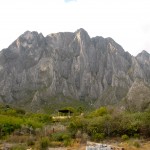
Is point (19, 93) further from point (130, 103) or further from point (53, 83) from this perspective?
point (130, 103)

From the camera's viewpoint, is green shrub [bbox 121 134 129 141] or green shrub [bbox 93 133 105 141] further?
green shrub [bbox 93 133 105 141]

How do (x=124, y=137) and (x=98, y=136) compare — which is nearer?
(x=124, y=137)

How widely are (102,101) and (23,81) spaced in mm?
48525

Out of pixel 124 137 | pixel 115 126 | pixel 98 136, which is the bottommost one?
pixel 124 137

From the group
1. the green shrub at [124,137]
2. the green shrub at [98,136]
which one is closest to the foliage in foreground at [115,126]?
the green shrub at [98,136]

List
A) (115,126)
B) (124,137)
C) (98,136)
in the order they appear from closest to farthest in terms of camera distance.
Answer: (124,137)
(98,136)
(115,126)

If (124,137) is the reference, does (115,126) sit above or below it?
above

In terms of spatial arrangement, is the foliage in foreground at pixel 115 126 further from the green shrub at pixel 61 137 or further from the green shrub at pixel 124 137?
the green shrub at pixel 61 137

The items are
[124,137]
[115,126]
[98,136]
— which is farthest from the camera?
[115,126]

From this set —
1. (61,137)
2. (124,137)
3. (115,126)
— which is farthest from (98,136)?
(61,137)

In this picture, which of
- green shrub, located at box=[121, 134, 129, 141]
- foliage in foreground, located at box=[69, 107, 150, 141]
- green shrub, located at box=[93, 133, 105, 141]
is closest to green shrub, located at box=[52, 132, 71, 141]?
foliage in foreground, located at box=[69, 107, 150, 141]

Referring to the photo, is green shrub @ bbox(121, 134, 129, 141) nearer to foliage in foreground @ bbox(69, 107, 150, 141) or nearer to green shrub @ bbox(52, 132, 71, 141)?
foliage in foreground @ bbox(69, 107, 150, 141)

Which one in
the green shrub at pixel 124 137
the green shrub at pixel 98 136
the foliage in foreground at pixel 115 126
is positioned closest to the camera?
the green shrub at pixel 124 137

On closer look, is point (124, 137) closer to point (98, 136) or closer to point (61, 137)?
Result: point (98, 136)
